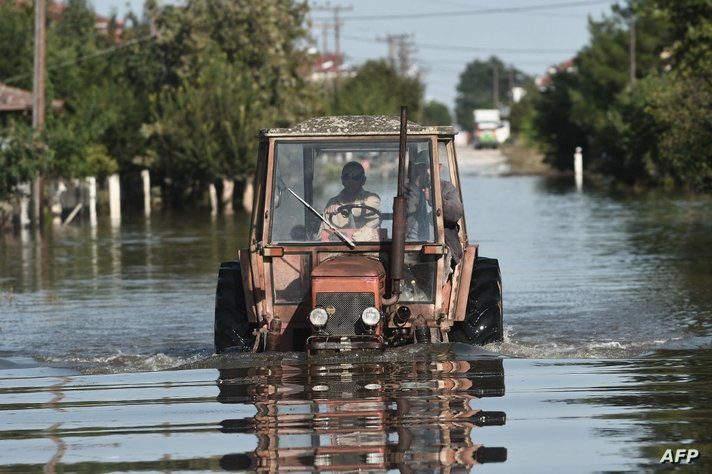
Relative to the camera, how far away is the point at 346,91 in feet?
276

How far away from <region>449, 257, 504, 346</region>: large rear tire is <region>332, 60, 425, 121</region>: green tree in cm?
6093

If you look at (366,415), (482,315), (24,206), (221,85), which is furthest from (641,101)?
(366,415)

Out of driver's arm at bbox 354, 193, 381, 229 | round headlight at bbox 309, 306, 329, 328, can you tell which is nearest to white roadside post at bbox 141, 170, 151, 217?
driver's arm at bbox 354, 193, 381, 229

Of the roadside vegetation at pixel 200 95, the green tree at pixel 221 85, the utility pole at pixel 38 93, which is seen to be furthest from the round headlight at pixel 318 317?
the green tree at pixel 221 85

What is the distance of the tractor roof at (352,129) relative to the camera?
13469 millimetres

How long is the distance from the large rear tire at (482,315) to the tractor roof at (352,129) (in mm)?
1466

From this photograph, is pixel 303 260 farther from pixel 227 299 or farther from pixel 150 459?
pixel 150 459

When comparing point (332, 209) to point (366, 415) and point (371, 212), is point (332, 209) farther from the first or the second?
point (366, 415)

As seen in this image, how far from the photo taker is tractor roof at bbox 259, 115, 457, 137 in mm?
13469

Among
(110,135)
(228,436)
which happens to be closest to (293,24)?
(110,135)

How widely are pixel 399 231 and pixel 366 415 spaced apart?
2.79 meters

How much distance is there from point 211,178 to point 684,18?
Result: 19551 mm

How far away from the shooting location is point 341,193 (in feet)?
44.4

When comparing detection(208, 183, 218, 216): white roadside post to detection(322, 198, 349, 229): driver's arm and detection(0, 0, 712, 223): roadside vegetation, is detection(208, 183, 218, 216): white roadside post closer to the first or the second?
detection(0, 0, 712, 223): roadside vegetation
